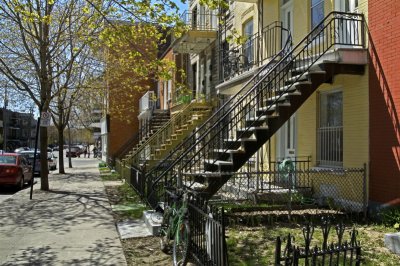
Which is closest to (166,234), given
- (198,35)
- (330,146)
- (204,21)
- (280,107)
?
(280,107)

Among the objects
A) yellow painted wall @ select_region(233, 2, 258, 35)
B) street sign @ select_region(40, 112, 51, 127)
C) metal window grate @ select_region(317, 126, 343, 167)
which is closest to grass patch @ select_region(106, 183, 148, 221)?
street sign @ select_region(40, 112, 51, 127)

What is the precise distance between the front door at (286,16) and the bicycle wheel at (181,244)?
9.21m

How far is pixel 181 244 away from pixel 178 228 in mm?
221

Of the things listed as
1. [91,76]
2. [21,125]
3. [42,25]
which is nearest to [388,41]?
[42,25]

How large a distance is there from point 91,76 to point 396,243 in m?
18.5

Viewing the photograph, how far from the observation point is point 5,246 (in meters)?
7.87

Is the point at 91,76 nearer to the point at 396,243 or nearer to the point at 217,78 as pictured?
the point at 217,78

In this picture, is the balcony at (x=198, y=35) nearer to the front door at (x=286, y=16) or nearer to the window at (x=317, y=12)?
the front door at (x=286, y=16)

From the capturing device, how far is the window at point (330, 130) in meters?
11.1

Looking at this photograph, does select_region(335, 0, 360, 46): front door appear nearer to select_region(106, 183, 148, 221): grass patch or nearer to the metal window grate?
the metal window grate

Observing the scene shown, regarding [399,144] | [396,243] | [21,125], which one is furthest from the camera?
[21,125]

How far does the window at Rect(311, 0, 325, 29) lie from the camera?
12.1 meters

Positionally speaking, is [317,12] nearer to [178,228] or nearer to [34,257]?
[178,228]

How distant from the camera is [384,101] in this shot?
9461mm
